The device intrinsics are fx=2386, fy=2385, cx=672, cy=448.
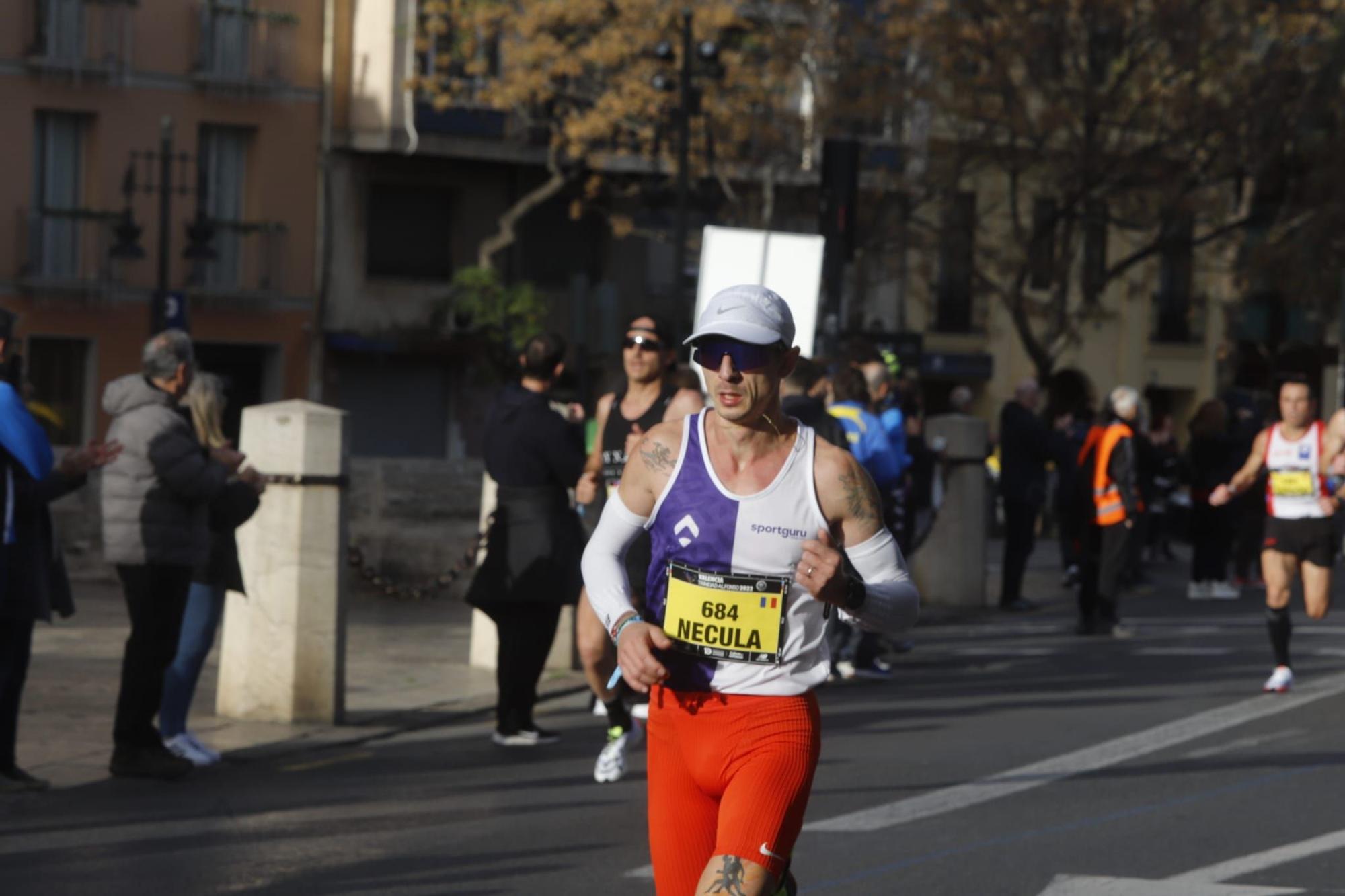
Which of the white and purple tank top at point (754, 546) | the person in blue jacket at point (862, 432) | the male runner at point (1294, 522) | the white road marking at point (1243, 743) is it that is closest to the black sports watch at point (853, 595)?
the white and purple tank top at point (754, 546)

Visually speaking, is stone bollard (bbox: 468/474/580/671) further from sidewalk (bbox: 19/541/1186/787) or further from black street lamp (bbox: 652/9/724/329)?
black street lamp (bbox: 652/9/724/329)

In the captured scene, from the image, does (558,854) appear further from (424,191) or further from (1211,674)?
(424,191)

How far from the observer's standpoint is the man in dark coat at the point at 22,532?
9148 mm

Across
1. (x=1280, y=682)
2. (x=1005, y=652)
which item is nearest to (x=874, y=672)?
(x=1005, y=652)

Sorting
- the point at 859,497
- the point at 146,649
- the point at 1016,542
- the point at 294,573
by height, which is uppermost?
the point at 859,497

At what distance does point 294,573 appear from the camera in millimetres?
11531

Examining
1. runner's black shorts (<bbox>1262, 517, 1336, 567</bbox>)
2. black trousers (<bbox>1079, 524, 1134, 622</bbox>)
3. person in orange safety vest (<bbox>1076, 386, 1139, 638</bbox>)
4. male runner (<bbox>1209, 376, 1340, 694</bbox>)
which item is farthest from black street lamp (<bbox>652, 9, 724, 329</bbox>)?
runner's black shorts (<bbox>1262, 517, 1336, 567</bbox>)

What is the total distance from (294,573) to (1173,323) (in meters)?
42.1

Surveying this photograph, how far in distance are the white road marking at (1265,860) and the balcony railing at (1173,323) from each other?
142 ft

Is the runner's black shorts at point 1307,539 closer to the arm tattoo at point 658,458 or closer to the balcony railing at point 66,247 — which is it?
the arm tattoo at point 658,458

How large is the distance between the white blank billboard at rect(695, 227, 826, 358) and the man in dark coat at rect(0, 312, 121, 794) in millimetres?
7984

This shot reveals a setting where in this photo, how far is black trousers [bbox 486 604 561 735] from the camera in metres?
11.2

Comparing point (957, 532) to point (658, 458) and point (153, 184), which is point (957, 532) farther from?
point (153, 184)

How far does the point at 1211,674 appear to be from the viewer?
570 inches
